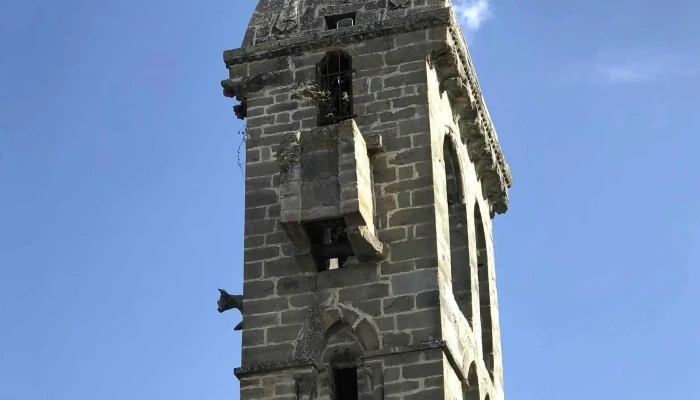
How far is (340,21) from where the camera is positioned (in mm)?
22094

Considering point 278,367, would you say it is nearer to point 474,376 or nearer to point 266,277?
point 266,277

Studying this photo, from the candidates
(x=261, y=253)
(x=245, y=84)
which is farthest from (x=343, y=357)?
(x=245, y=84)

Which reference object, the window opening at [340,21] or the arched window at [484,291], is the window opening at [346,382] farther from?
the window opening at [340,21]

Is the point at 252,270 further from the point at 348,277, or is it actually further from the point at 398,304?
the point at 398,304

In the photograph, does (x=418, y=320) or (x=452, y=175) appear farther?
(x=452, y=175)

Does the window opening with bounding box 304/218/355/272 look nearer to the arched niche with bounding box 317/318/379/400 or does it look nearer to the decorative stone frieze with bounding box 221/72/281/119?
the arched niche with bounding box 317/318/379/400

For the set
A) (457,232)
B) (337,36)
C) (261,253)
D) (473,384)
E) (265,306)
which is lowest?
(473,384)

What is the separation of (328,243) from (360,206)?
1.01 m

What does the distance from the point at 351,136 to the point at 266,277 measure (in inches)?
79.3

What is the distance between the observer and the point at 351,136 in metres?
20.1

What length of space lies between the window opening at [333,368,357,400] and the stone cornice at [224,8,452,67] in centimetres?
446

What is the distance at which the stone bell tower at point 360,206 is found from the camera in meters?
19.7

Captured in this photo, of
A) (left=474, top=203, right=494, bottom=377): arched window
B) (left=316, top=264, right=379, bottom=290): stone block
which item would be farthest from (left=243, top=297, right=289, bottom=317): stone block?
(left=474, top=203, right=494, bottom=377): arched window

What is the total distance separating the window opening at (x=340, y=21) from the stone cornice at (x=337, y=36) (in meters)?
0.30
